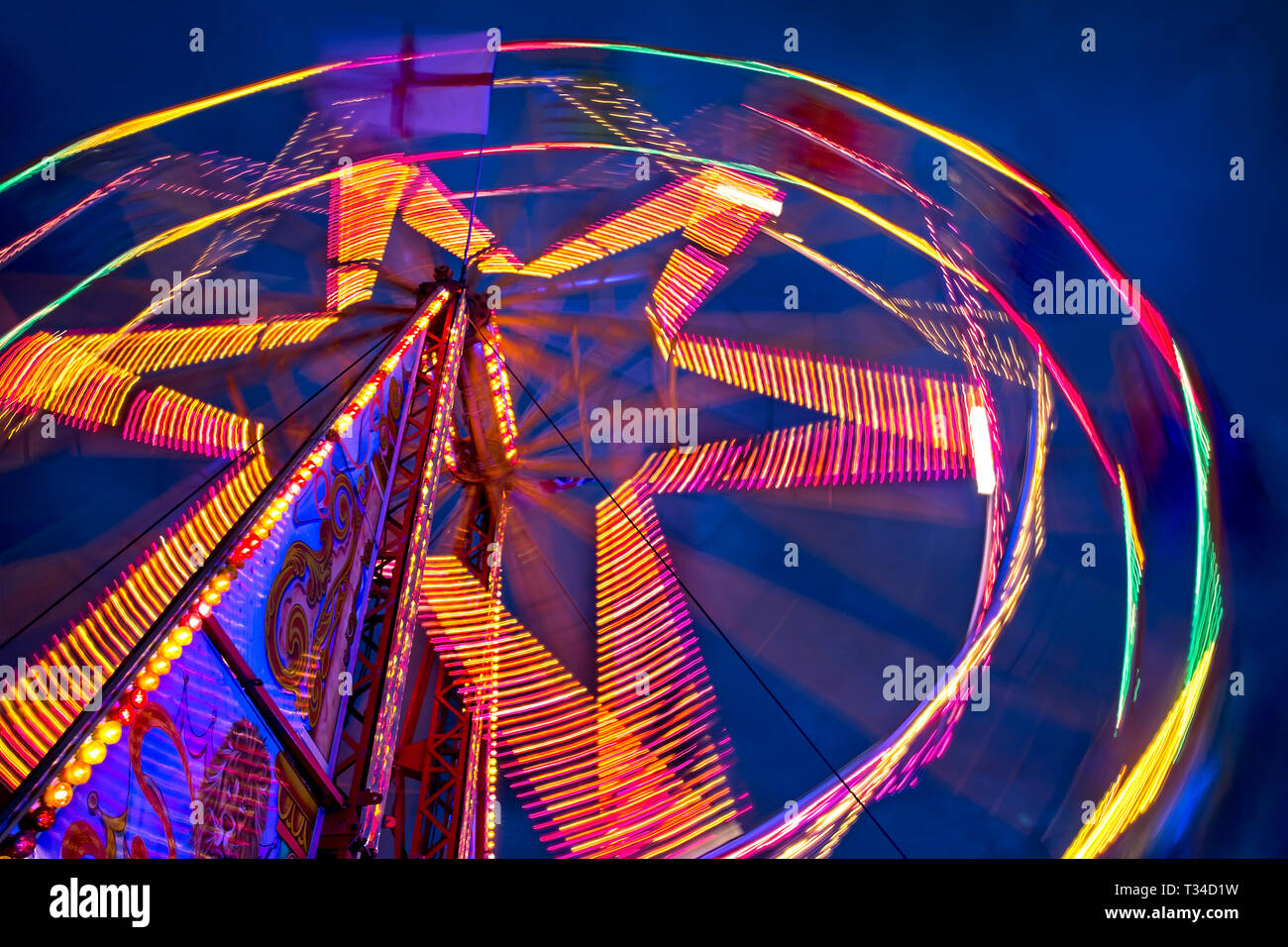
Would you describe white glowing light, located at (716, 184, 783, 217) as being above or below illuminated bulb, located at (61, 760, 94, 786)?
above

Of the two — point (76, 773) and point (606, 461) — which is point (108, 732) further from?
point (606, 461)

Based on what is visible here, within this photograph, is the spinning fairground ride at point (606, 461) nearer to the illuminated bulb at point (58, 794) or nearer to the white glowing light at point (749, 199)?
the white glowing light at point (749, 199)

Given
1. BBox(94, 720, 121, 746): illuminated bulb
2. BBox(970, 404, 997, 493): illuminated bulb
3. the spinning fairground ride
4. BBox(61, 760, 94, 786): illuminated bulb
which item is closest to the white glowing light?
the spinning fairground ride

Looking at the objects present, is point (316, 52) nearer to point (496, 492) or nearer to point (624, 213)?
point (624, 213)

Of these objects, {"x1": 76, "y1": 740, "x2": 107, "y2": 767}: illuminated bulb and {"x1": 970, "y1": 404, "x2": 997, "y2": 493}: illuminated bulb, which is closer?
{"x1": 76, "y1": 740, "x2": 107, "y2": 767}: illuminated bulb

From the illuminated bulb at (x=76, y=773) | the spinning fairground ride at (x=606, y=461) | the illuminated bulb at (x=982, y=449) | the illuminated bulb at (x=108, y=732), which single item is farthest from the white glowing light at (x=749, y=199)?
the illuminated bulb at (x=76, y=773)

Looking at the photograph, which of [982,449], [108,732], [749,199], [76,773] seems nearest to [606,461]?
[749,199]

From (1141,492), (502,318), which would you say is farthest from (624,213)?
(1141,492)

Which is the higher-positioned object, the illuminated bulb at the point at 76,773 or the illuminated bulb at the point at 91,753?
the illuminated bulb at the point at 91,753

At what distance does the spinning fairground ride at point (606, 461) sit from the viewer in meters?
5.71

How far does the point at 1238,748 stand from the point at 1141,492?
247 cm

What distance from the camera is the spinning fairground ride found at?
18.7 ft

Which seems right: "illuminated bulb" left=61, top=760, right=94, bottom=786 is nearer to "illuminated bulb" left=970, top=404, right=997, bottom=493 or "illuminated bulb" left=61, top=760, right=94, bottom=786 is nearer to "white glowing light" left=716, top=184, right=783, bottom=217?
"white glowing light" left=716, top=184, right=783, bottom=217

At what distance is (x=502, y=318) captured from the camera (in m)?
9.84
